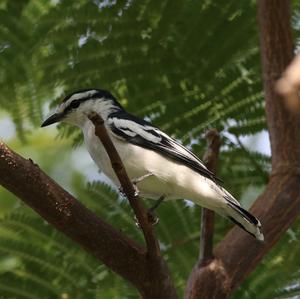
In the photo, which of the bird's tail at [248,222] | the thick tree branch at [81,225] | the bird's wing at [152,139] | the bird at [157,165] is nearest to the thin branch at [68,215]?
the thick tree branch at [81,225]

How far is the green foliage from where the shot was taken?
3.53 m

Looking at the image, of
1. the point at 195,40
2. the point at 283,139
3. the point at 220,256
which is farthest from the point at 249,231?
the point at 195,40

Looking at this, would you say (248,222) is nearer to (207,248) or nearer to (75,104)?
(207,248)

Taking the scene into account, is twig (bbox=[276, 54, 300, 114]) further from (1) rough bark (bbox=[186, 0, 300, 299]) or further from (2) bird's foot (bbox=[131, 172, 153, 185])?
(2) bird's foot (bbox=[131, 172, 153, 185])

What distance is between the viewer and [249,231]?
2891mm

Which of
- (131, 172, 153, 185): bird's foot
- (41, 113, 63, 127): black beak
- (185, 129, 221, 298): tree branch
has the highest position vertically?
(41, 113, 63, 127): black beak

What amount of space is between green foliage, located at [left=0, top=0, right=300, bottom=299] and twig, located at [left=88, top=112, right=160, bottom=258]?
1.05 metres

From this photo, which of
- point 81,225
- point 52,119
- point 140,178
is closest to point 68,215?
point 81,225

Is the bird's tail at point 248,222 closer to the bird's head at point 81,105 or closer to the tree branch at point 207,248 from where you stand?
the tree branch at point 207,248

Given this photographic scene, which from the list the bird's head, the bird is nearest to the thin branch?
the bird

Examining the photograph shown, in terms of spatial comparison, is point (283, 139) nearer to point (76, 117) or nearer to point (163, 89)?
point (163, 89)

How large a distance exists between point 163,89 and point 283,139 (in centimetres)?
89

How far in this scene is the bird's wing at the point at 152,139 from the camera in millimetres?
3381

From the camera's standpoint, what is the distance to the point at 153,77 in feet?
12.6
